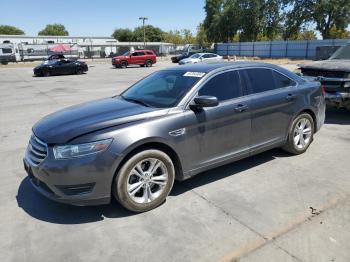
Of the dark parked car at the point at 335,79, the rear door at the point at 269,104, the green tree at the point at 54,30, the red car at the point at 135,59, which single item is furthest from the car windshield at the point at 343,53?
the green tree at the point at 54,30

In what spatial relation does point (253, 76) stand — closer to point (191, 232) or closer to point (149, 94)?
point (149, 94)

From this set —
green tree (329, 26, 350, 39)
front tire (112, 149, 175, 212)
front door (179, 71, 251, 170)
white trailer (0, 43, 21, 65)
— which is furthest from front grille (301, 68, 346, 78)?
green tree (329, 26, 350, 39)

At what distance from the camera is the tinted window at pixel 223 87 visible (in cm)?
449

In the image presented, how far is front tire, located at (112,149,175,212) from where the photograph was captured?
147 inches

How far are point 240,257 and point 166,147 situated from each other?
1.52 m

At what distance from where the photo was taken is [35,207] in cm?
416

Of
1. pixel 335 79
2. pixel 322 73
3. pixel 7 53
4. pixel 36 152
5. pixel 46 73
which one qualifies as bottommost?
pixel 46 73

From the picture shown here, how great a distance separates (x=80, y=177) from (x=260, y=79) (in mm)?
3045

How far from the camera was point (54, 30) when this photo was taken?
132 meters

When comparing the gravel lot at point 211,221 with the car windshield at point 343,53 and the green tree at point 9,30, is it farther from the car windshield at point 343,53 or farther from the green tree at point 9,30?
the green tree at point 9,30

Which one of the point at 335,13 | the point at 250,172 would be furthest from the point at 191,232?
the point at 335,13

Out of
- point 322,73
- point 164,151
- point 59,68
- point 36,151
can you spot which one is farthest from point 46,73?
point 164,151

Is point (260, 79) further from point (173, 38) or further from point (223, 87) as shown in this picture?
point (173, 38)

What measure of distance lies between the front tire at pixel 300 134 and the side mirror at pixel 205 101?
1.91m
